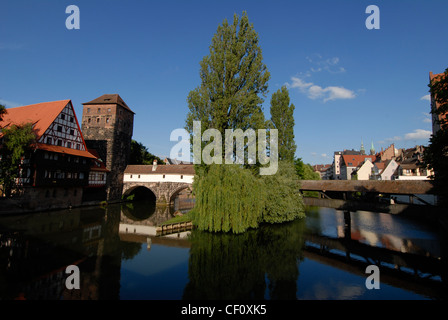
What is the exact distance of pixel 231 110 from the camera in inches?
845

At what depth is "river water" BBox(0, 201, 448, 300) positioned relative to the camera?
32.1 ft

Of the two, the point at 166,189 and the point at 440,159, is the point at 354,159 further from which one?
the point at 440,159

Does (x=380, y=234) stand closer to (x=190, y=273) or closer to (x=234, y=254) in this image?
(x=234, y=254)

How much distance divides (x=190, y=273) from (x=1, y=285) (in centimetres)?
774

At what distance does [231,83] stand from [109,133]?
27274mm

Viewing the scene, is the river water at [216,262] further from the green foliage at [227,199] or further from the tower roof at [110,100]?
the tower roof at [110,100]

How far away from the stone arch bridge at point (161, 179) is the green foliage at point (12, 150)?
17346mm

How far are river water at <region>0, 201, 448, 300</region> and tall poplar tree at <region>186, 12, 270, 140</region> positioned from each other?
32.9 feet

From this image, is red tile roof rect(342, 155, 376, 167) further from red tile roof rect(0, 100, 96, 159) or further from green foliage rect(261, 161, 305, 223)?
red tile roof rect(0, 100, 96, 159)

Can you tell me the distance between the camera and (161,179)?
39906 millimetres

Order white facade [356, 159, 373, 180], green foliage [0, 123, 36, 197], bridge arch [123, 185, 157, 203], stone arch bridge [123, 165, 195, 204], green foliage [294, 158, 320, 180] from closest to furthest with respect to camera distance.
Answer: green foliage [0, 123, 36, 197] < stone arch bridge [123, 165, 195, 204] < bridge arch [123, 185, 157, 203] < green foliage [294, 158, 320, 180] < white facade [356, 159, 373, 180]

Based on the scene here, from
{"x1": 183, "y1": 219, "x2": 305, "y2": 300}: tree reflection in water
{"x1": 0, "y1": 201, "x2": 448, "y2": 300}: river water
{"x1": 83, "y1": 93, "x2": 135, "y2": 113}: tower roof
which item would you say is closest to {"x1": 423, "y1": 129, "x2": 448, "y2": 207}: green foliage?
{"x1": 0, "y1": 201, "x2": 448, "y2": 300}: river water

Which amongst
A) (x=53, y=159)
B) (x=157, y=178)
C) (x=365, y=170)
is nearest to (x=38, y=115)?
(x=53, y=159)
